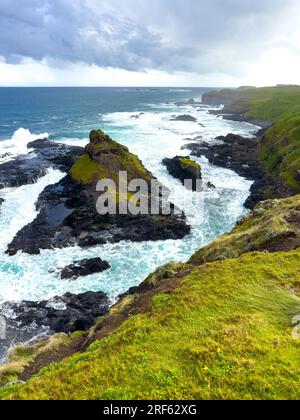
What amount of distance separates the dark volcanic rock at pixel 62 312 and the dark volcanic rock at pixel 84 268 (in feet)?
11.2

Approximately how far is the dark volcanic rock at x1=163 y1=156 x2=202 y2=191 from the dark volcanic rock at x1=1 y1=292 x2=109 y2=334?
116ft

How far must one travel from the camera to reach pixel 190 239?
43.9m

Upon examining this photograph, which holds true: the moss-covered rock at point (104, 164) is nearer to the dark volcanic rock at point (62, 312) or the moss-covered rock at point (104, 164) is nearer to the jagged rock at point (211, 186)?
the jagged rock at point (211, 186)

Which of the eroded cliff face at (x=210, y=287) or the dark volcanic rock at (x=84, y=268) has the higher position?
the eroded cliff face at (x=210, y=287)

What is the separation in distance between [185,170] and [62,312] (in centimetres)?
4189

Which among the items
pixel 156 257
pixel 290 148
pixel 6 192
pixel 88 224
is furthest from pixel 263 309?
pixel 290 148

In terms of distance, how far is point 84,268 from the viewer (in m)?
36.8

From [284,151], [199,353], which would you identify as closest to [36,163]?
[284,151]

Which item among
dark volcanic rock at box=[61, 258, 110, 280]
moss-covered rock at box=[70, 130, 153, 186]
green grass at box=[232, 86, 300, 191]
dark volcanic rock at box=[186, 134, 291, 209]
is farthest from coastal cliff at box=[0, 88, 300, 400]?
green grass at box=[232, 86, 300, 191]

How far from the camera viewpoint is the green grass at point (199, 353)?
36.8 feet

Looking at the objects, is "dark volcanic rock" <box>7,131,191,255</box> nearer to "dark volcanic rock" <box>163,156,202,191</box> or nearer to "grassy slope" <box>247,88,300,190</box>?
"dark volcanic rock" <box>163,156,202,191</box>

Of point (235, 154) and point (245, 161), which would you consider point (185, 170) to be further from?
point (235, 154)

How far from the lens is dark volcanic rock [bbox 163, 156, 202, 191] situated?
210 feet

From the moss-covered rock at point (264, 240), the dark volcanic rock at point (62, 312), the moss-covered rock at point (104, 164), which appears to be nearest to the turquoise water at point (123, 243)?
the dark volcanic rock at point (62, 312)
